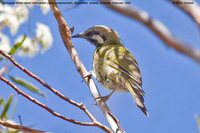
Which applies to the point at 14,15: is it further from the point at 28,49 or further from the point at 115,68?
the point at 115,68

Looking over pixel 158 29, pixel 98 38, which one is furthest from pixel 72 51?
pixel 98 38

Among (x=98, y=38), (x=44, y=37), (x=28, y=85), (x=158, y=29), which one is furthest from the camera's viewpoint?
(x=98, y=38)

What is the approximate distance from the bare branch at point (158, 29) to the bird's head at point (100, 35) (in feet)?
12.0

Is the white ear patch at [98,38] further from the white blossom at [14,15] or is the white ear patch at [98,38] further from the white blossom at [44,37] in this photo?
the white blossom at [14,15]

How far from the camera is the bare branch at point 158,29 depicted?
515 mm

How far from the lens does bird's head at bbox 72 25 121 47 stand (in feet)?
14.3

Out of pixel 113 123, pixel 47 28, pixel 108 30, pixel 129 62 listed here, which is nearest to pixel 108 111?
pixel 113 123

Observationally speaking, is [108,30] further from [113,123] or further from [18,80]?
[113,123]

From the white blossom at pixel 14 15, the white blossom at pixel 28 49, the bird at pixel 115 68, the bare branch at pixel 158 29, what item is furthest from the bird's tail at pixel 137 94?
the bare branch at pixel 158 29

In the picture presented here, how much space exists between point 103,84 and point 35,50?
2.02 ft

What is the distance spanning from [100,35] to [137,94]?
145 centimetres

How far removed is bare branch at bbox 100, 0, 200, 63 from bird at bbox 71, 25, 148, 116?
2.23 m

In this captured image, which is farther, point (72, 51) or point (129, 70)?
point (129, 70)

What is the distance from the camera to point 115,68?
11.8ft
